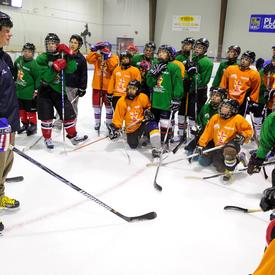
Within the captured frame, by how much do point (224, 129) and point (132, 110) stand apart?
981mm

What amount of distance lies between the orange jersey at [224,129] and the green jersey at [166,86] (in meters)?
0.50

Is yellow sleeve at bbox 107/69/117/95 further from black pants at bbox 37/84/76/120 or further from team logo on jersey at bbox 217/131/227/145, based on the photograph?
team logo on jersey at bbox 217/131/227/145

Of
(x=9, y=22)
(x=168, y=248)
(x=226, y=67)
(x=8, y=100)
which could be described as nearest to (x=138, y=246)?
(x=168, y=248)

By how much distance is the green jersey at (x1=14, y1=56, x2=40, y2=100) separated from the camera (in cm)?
341

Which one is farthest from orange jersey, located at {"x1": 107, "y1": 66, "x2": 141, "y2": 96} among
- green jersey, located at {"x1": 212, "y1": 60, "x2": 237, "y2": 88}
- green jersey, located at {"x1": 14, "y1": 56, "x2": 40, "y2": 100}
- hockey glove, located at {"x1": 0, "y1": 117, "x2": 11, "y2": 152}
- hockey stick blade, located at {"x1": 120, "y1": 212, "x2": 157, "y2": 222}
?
hockey glove, located at {"x1": 0, "y1": 117, "x2": 11, "y2": 152}

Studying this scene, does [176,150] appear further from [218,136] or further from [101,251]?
[101,251]

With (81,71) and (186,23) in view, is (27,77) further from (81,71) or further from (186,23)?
(186,23)

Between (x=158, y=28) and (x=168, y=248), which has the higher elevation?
(x=158, y=28)

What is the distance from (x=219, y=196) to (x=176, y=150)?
886mm

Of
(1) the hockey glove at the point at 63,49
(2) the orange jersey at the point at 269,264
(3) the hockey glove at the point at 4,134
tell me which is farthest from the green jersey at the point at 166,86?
(2) the orange jersey at the point at 269,264

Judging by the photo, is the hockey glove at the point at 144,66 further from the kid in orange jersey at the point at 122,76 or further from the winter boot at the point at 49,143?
the winter boot at the point at 49,143

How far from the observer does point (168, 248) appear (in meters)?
1.80

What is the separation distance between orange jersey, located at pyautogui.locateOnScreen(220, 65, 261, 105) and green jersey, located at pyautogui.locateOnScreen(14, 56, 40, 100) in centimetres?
206

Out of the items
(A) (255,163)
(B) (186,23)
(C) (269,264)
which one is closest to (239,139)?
(A) (255,163)
